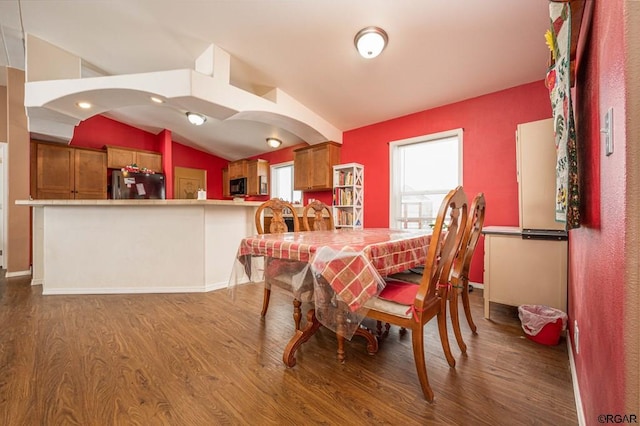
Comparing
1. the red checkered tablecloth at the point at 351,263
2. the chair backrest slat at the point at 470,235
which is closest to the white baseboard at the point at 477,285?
the chair backrest slat at the point at 470,235

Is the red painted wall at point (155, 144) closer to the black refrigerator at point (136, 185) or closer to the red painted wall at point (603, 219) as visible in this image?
the black refrigerator at point (136, 185)

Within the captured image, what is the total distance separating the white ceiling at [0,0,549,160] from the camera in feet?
7.51

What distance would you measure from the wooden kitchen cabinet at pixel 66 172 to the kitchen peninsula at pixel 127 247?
83.3 inches

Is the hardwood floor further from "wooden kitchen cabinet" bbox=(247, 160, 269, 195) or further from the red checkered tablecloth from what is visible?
"wooden kitchen cabinet" bbox=(247, 160, 269, 195)

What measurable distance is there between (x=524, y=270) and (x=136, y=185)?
21.1ft

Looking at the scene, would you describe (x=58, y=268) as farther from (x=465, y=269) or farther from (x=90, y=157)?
(x=465, y=269)

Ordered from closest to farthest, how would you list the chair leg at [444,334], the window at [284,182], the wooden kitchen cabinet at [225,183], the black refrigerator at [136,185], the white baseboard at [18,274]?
the chair leg at [444,334]
the white baseboard at [18,274]
the black refrigerator at [136,185]
the window at [284,182]
the wooden kitchen cabinet at [225,183]

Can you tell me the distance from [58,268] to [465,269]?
13.5ft

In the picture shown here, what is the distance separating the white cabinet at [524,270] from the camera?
75.1 inches

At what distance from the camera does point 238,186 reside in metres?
6.43

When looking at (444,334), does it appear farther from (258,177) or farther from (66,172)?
(66,172)

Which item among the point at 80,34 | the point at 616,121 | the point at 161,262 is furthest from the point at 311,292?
the point at 80,34

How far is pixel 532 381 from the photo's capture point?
4.57 ft

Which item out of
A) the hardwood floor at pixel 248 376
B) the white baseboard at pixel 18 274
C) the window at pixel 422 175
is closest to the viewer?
the hardwood floor at pixel 248 376
